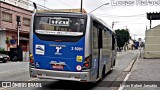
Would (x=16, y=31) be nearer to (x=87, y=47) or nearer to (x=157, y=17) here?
(x=157, y=17)

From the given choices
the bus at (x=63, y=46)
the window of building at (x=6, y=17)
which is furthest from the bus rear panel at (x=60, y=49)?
the window of building at (x=6, y=17)

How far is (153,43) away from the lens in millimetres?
38000

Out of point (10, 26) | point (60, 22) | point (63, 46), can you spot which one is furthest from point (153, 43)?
point (63, 46)

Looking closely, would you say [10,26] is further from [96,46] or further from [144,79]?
[96,46]

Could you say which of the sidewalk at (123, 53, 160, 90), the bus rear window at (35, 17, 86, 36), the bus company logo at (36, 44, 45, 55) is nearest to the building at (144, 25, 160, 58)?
the sidewalk at (123, 53, 160, 90)

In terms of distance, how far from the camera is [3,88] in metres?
10.7

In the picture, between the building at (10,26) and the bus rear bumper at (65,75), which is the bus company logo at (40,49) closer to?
the bus rear bumper at (65,75)

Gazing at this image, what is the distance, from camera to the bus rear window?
1052 cm

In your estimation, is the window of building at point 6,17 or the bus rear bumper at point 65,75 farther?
the window of building at point 6,17

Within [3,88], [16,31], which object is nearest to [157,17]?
[16,31]

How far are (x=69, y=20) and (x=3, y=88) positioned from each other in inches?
140

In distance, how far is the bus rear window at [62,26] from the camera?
34.5 feet

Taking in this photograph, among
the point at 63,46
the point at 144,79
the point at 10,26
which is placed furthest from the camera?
the point at 10,26

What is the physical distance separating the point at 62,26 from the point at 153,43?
29.3 metres
